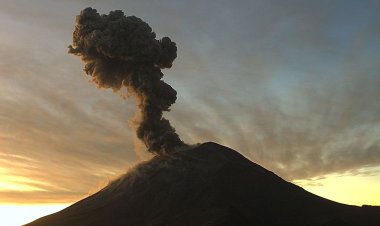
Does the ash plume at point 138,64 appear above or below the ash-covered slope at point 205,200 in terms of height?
above

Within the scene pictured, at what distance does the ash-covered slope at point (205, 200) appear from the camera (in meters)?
87.8

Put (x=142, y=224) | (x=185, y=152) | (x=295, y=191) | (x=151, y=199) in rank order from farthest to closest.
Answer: (x=185, y=152)
(x=295, y=191)
(x=151, y=199)
(x=142, y=224)

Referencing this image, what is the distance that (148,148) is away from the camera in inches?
4449

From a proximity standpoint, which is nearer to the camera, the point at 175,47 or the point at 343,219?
the point at 343,219

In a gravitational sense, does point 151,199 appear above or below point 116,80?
below

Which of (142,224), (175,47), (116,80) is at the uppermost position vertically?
(175,47)

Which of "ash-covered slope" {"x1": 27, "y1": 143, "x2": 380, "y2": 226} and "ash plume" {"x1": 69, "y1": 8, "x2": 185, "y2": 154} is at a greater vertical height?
"ash plume" {"x1": 69, "y1": 8, "x2": 185, "y2": 154}

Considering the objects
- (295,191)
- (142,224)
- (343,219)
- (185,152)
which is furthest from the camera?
(185,152)

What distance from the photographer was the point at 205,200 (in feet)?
317

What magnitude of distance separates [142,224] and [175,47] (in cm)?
4576

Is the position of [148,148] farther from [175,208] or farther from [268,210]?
[268,210]

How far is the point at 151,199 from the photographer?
3967 inches

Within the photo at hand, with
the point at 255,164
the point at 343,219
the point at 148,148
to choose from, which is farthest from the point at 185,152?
the point at 343,219

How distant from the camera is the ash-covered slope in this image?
8781cm
